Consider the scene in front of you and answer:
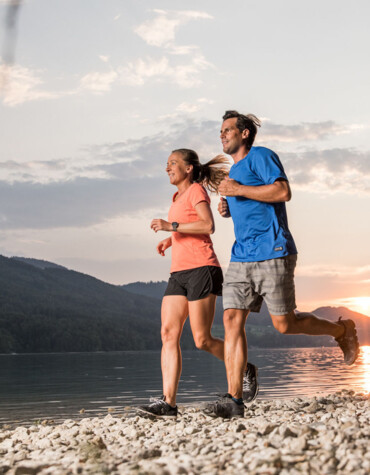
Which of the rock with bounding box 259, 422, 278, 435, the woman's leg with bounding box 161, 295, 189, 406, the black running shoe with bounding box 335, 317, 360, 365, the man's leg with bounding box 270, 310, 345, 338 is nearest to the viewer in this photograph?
the rock with bounding box 259, 422, 278, 435

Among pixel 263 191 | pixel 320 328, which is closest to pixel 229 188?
pixel 263 191

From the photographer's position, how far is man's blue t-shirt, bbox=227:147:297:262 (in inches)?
248

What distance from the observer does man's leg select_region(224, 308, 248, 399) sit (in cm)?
641

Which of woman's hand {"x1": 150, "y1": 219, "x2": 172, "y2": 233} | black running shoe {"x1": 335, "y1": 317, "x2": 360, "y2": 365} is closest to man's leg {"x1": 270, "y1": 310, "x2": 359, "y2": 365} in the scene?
black running shoe {"x1": 335, "y1": 317, "x2": 360, "y2": 365}

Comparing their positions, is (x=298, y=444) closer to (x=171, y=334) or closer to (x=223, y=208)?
(x=171, y=334)

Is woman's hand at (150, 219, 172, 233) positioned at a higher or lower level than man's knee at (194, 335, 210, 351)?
higher

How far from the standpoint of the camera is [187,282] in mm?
6895

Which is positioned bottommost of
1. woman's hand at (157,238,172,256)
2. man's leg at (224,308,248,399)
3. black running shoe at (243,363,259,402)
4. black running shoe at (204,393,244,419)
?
black running shoe at (204,393,244,419)

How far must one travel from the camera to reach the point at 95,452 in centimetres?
521

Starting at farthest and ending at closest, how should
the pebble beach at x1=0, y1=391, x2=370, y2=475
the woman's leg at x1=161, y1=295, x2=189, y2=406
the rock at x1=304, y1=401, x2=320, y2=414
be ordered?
the rock at x1=304, y1=401, x2=320, y2=414
the woman's leg at x1=161, y1=295, x2=189, y2=406
the pebble beach at x1=0, y1=391, x2=370, y2=475

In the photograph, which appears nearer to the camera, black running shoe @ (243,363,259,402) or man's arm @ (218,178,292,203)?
man's arm @ (218,178,292,203)

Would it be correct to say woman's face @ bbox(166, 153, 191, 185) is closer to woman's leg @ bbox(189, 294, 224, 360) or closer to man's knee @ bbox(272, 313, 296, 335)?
woman's leg @ bbox(189, 294, 224, 360)

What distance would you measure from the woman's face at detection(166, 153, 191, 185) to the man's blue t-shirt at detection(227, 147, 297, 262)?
86 centimetres

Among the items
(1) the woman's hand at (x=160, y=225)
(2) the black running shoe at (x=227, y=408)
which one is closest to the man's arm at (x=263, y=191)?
(1) the woman's hand at (x=160, y=225)
